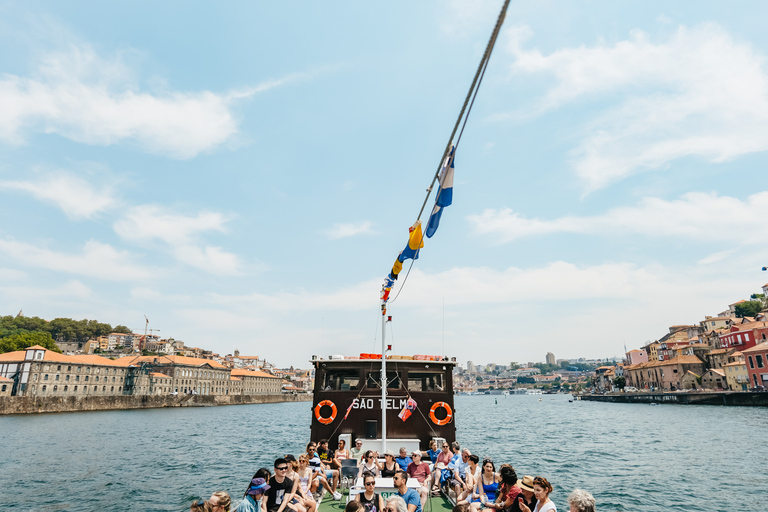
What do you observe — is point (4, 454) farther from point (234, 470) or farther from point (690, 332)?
point (690, 332)

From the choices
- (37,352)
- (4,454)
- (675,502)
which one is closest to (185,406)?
(37,352)

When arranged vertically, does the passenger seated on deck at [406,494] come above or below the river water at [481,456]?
above

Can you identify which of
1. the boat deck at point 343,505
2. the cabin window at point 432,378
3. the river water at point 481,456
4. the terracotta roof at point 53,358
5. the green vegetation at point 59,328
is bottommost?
the river water at point 481,456

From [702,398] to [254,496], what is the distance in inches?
4093

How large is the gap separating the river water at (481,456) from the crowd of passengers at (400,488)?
4879mm

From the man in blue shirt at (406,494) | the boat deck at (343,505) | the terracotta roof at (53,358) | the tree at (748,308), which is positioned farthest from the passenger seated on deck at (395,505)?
the tree at (748,308)

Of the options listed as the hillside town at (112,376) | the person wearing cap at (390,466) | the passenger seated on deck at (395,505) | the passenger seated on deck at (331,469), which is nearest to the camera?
the passenger seated on deck at (395,505)

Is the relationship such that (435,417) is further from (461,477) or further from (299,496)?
(299,496)

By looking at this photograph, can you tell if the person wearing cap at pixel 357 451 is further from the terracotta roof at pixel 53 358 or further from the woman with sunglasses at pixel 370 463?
the terracotta roof at pixel 53 358

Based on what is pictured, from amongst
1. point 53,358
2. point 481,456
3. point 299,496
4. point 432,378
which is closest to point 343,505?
point 299,496

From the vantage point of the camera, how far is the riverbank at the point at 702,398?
72375mm

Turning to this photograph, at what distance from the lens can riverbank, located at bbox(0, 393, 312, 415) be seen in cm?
7175

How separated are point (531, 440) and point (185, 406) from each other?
92427mm

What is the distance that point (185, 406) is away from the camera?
106 metres
